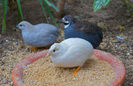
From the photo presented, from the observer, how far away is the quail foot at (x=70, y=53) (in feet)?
7.18

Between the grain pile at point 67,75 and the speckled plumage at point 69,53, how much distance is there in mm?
103

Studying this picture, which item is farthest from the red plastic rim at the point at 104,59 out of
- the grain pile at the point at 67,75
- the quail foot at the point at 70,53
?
the quail foot at the point at 70,53

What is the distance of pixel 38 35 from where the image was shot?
321cm

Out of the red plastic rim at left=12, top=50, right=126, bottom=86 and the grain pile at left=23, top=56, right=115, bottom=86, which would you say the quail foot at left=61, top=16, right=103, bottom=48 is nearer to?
the red plastic rim at left=12, top=50, right=126, bottom=86

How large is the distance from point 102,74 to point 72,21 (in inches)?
46.8

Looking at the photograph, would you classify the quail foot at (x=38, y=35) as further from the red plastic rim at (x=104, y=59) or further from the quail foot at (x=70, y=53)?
the quail foot at (x=70, y=53)

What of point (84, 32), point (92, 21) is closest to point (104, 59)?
point (84, 32)

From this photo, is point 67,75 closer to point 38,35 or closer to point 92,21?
point 38,35

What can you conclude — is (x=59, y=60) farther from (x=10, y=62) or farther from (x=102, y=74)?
(x=10, y=62)

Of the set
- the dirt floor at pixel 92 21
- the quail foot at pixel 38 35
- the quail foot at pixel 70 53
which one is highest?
the quail foot at pixel 70 53

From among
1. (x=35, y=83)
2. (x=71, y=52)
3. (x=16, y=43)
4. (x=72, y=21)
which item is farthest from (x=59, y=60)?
(x=16, y=43)

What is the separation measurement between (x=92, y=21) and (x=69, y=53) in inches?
84.2

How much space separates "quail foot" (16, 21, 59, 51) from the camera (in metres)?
3.21

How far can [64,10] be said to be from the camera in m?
4.55
